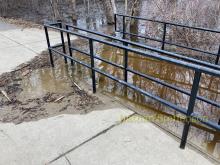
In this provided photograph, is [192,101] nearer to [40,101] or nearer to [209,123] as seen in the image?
[209,123]

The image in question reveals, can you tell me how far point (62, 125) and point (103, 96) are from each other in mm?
915

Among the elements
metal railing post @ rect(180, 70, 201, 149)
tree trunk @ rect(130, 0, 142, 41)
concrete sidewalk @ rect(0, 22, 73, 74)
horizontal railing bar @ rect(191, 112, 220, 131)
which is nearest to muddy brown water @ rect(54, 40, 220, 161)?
metal railing post @ rect(180, 70, 201, 149)

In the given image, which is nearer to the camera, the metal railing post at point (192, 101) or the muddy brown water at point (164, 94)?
the metal railing post at point (192, 101)

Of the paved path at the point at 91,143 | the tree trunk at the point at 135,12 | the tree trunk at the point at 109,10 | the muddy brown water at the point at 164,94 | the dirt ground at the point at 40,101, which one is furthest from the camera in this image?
the tree trunk at the point at 109,10

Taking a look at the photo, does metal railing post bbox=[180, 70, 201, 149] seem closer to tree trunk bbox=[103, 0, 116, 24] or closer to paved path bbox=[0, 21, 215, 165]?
paved path bbox=[0, 21, 215, 165]

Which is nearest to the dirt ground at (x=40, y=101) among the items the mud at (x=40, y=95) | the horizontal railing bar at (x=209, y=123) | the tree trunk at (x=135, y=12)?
the mud at (x=40, y=95)

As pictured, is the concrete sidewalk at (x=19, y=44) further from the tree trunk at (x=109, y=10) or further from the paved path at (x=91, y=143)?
the tree trunk at (x=109, y=10)

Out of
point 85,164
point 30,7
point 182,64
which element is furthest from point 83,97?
point 30,7

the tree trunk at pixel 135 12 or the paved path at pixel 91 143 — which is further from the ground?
the tree trunk at pixel 135 12

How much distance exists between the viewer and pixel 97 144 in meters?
2.67

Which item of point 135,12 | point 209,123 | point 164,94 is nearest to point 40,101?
point 164,94

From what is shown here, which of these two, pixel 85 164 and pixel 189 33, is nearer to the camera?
pixel 85 164

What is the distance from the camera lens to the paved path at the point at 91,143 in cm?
245

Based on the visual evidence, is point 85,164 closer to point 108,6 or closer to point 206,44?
point 206,44
